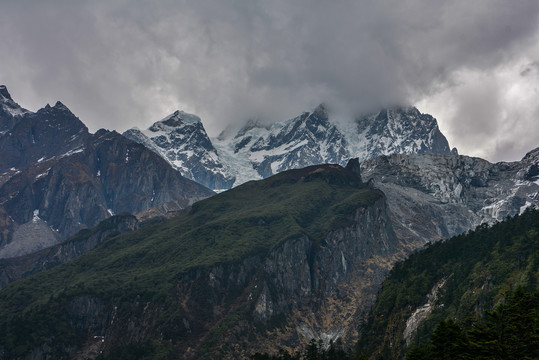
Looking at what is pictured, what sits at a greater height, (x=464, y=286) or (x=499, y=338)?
(x=464, y=286)

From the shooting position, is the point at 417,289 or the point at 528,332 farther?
the point at 417,289

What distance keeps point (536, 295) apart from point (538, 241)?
80.9m

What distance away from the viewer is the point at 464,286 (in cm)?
17538

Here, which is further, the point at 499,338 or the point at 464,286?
the point at 464,286

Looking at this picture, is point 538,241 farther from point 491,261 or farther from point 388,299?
point 388,299

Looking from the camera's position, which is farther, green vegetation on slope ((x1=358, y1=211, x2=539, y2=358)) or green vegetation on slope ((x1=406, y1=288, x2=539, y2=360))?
green vegetation on slope ((x1=358, y1=211, x2=539, y2=358))

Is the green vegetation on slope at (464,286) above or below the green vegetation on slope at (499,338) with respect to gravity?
above

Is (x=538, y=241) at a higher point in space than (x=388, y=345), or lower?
higher

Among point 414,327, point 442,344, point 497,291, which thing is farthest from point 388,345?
point 442,344

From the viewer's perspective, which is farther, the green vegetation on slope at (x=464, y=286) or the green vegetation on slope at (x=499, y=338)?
the green vegetation on slope at (x=464, y=286)

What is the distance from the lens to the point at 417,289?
19062 centimetres

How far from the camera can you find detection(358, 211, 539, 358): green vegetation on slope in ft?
511

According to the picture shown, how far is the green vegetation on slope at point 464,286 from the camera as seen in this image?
156 m

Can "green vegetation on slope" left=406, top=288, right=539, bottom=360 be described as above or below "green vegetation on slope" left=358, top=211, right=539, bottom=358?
below
